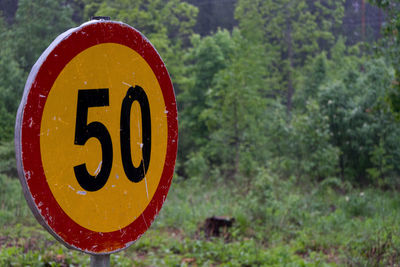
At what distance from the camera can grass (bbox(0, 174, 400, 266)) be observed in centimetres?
424

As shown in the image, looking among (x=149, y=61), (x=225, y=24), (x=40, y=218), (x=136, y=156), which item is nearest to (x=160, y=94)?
(x=149, y=61)

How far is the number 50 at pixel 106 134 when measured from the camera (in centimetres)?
129

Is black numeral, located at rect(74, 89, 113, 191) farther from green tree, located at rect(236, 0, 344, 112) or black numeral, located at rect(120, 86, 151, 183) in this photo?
green tree, located at rect(236, 0, 344, 112)

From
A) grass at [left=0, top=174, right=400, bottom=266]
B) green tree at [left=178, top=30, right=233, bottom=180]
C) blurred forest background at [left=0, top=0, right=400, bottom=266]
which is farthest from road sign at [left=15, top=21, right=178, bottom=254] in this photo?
green tree at [left=178, top=30, right=233, bottom=180]

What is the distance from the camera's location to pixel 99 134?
1.35 m

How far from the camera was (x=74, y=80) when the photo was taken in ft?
4.20

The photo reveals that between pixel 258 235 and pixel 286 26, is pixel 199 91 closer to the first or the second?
pixel 286 26

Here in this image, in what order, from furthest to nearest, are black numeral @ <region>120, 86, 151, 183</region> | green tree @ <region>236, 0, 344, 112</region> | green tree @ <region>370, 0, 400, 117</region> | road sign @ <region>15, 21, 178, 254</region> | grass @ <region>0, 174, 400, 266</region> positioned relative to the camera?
green tree @ <region>236, 0, 344, 112</region>
green tree @ <region>370, 0, 400, 117</region>
grass @ <region>0, 174, 400, 266</region>
black numeral @ <region>120, 86, 151, 183</region>
road sign @ <region>15, 21, 178, 254</region>

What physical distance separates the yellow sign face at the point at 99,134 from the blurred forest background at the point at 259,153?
270 centimetres

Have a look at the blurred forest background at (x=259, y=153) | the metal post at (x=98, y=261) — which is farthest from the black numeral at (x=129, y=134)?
the blurred forest background at (x=259, y=153)

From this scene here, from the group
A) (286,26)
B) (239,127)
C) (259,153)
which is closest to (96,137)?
(239,127)

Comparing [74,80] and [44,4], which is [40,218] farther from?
[44,4]

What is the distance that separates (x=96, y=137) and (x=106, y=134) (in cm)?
4

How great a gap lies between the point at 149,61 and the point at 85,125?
379 millimetres
